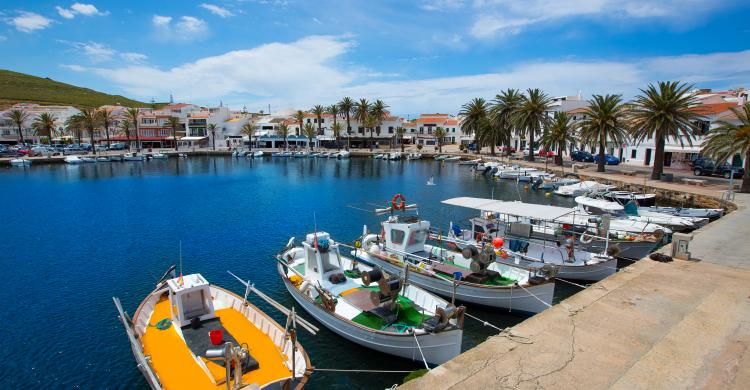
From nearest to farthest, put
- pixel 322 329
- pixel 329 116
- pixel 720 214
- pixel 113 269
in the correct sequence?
pixel 322 329 → pixel 113 269 → pixel 720 214 → pixel 329 116

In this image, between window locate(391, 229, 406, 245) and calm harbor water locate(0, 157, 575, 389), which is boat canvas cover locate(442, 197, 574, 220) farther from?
window locate(391, 229, 406, 245)

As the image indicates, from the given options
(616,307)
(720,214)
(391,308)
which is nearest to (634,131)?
(720,214)

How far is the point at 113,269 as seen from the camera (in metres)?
25.8

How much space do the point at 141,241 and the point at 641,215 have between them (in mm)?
40714

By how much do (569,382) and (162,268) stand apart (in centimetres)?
2418

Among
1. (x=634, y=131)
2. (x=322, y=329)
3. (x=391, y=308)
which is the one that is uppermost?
(x=634, y=131)

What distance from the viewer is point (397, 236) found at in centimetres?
2328

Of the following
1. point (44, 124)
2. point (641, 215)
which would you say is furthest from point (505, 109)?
point (44, 124)

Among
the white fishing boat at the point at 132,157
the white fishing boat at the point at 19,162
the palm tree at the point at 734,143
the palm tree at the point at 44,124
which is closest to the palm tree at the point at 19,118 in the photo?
the palm tree at the point at 44,124

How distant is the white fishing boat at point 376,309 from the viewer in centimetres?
1409

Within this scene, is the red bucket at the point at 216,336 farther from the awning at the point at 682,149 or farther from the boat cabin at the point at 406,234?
the awning at the point at 682,149

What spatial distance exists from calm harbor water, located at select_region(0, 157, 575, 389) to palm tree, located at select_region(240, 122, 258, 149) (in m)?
49.4

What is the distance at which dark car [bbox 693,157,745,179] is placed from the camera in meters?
48.1

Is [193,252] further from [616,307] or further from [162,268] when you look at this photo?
[616,307]
